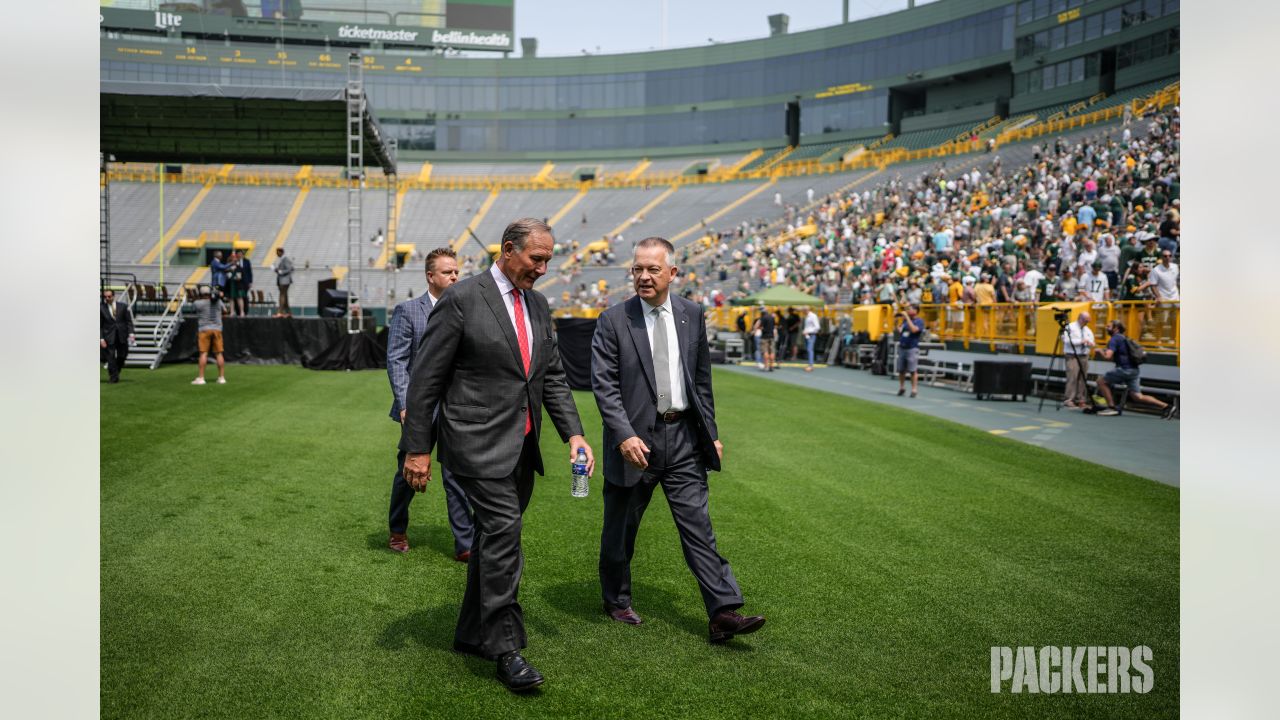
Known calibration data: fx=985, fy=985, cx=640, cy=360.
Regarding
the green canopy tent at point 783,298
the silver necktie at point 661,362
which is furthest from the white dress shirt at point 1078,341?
the silver necktie at point 661,362

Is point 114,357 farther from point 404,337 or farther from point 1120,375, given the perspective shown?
→ point 1120,375

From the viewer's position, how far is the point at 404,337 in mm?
6164

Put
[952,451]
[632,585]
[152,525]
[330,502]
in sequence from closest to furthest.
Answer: [632,585]
[152,525]
[330,502]
[952,451]

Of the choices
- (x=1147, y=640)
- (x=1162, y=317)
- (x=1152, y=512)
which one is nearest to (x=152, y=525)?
(x=1147, y=640)

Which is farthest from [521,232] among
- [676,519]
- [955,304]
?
[955,304]

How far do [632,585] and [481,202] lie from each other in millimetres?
56772

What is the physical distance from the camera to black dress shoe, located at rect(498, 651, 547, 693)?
3.87m

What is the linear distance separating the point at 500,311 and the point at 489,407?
41 cm

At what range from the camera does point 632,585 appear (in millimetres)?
5508

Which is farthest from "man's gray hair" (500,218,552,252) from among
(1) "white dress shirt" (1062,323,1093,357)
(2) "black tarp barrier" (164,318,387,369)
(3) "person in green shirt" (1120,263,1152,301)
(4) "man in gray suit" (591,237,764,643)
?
(2) "black tarp barrier" (164,318,387,369)

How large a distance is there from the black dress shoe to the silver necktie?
1.32 meters
